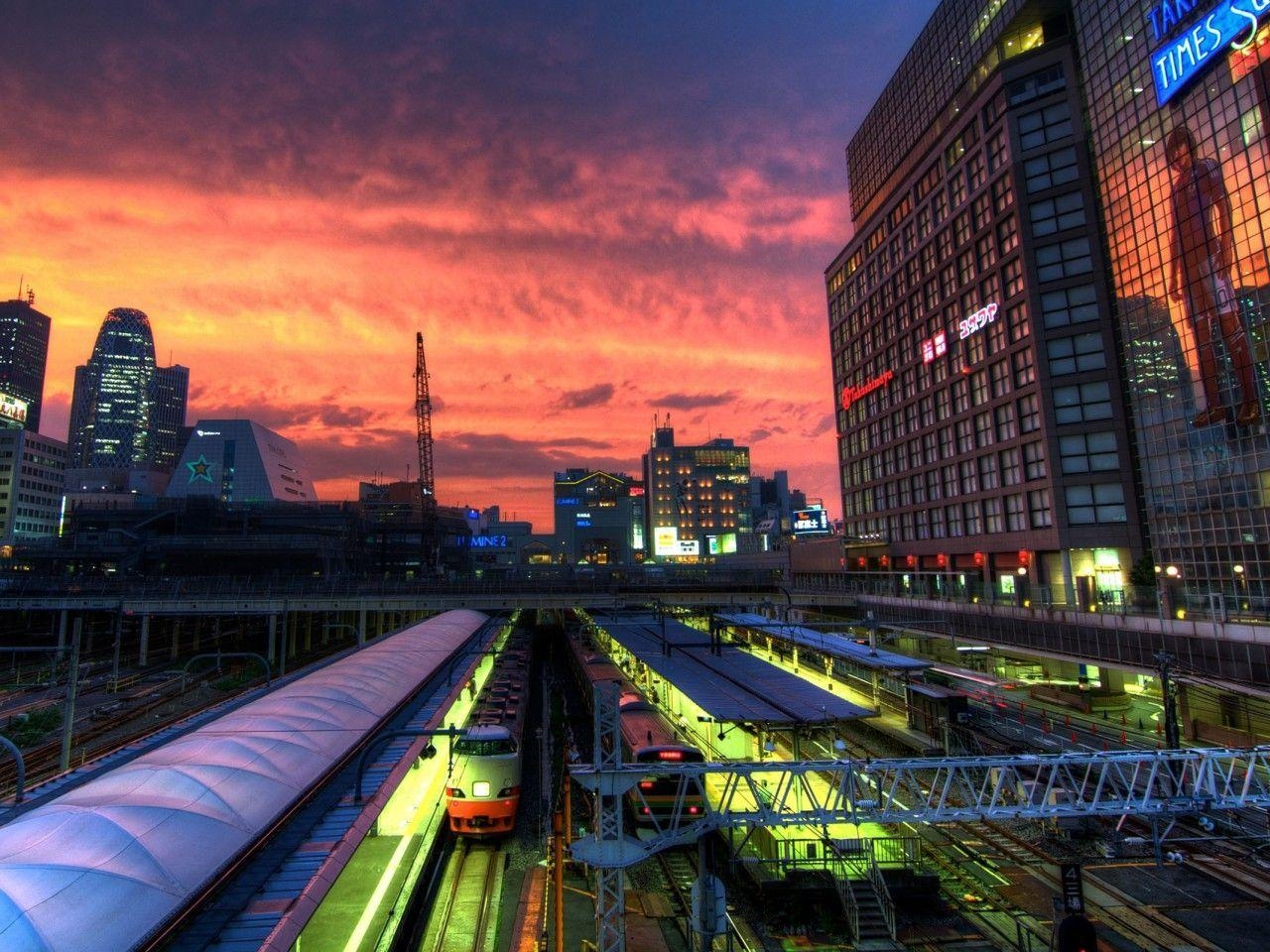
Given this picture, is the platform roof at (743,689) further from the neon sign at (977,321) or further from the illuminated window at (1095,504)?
the neon sign at (977,321)

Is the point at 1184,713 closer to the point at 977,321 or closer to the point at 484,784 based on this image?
the point at 484,784

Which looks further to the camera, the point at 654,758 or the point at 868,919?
the point at 654,758

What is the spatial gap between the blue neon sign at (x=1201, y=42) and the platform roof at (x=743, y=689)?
49.5 metres

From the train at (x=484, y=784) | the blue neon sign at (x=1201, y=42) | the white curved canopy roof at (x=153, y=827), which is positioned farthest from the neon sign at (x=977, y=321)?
the white curved canopy roof at (x=153, y=827)

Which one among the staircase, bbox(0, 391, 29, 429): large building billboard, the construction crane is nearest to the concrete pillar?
the staircase

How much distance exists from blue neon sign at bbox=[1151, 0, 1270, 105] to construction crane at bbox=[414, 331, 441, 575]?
124922 mm

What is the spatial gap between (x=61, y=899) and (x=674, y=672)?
25.2m

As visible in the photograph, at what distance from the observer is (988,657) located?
51688 mm

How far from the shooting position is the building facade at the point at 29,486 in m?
163

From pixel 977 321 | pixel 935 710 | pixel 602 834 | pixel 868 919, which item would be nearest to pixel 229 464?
pixel 977 321

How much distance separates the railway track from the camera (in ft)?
54.7

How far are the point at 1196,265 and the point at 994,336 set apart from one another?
63.5 feet

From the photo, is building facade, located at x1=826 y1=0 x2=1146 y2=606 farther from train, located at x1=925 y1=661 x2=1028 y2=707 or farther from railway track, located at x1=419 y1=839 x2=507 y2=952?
railway track, located at x1=419 y1=839 x2=507 y2=952

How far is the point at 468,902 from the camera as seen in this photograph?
61.4 feet
